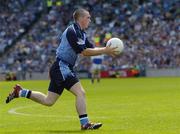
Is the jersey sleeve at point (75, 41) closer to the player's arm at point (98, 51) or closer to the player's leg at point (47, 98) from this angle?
the player's arm at point (98, 51)

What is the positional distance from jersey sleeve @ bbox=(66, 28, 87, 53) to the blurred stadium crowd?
40366 millimetres

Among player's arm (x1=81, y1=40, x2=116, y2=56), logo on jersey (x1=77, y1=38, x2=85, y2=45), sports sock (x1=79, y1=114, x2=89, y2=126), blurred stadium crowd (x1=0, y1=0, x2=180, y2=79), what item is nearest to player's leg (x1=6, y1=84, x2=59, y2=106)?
sports sock (x1=79, y1=114, x2=89, y2=126)

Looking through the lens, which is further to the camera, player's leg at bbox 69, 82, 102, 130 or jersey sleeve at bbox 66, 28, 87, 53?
jersey sleeve at bbox 66, 28, 87, 53

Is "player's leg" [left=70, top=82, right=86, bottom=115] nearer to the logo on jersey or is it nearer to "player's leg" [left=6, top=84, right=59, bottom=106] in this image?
"player's leg" [left=6, top=84, right=59, bottom=106]

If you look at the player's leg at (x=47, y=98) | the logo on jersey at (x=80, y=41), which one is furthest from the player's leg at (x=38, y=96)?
the logo on jersey at (x=80, y=41)

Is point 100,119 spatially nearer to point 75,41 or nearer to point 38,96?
point 38,96

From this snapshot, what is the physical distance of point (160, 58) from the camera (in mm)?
53719

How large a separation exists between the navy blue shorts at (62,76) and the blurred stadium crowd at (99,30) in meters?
40.1

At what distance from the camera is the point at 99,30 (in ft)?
190

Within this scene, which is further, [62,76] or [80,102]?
[62,76]

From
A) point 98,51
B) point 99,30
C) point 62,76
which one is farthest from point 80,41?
point 99,30

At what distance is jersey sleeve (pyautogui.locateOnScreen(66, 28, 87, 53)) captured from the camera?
13047mm

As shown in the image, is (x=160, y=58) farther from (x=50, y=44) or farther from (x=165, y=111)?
(x=165, y=111)

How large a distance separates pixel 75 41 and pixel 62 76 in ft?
2.71
